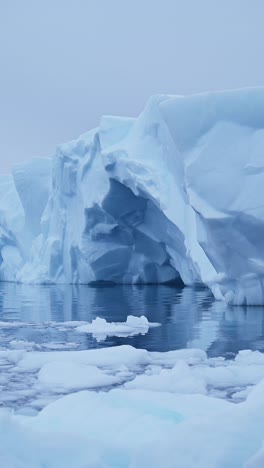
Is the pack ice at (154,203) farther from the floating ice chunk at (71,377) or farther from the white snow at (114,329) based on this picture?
the floating ice chunk at (71,377)

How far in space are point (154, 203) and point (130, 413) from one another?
599 inches

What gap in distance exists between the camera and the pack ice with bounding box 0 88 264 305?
10.6 meters

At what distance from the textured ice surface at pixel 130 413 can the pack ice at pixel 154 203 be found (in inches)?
202

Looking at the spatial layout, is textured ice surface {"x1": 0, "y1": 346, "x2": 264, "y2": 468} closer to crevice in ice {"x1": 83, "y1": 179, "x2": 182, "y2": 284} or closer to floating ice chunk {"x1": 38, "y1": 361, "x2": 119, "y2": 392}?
floating ice chunk {"x1": 38, "y1": 361, "x2": 119, "y2": 392}

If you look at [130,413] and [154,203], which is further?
[154,203]

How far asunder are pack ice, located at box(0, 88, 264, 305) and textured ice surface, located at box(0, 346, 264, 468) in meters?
5.14

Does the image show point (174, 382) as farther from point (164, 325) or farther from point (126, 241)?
point (126, 241)

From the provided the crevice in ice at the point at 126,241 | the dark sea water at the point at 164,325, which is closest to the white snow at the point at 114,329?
the dark sea water at the point at 164,325

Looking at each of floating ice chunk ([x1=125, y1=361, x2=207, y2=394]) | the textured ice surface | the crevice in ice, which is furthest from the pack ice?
floating ice chunk ([x1=125, y1=361, x2=207, y2=394])

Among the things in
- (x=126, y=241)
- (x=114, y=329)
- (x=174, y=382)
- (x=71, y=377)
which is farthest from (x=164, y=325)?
(x=126, y=241)

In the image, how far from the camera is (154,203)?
18391 mm

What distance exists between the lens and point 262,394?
3.04 meters

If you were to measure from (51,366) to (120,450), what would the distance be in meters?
2.47

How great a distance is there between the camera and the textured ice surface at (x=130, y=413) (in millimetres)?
2498
